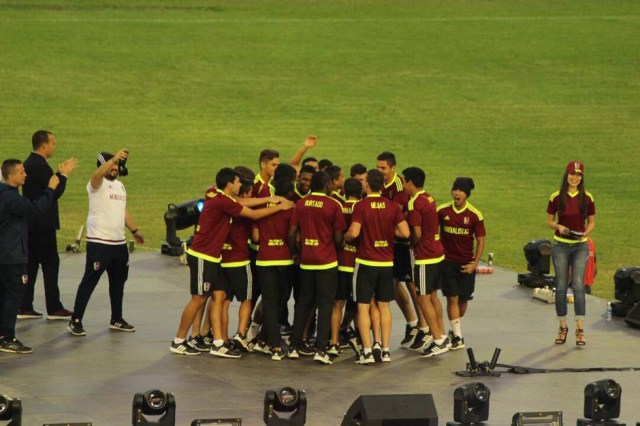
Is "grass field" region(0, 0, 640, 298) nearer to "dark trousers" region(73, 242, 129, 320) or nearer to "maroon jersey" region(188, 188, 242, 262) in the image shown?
"dark trousers" region(73, 242, 129, 320)

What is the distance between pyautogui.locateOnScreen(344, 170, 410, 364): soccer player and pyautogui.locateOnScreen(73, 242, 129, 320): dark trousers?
2640 mm

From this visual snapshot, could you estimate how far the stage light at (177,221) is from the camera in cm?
1956

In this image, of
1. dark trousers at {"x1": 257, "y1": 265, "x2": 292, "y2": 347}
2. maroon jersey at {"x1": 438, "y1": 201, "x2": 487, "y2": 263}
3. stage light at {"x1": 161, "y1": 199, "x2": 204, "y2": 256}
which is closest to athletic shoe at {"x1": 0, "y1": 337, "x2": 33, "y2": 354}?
dark trousers at {"x1": 257, "y1": 265, "x2": 292, "y2": 347}

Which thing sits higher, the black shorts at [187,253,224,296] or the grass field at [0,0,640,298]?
the grass field at [0,0,640,298]

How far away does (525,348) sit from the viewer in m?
14.4

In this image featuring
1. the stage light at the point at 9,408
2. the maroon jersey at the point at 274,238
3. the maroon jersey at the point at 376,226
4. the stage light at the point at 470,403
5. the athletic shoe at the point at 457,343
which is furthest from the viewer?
the athletic shoe at the point at 457,343

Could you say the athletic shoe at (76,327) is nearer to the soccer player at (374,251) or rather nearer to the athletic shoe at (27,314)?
the athletic shoe at (27,314)

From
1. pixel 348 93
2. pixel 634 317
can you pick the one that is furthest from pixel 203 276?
pixel 348 93

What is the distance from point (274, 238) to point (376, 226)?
1025 millimetres

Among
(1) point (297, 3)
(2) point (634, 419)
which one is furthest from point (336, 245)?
(1) point (297, 3)

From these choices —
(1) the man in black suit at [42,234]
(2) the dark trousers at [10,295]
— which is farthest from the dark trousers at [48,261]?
(2) the dark trousers at [10,295]

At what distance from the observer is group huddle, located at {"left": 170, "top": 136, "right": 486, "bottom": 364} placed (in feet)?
44.5

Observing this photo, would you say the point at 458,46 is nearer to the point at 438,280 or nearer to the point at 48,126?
the point at 48,126

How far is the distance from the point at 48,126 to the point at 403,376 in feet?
66.9
